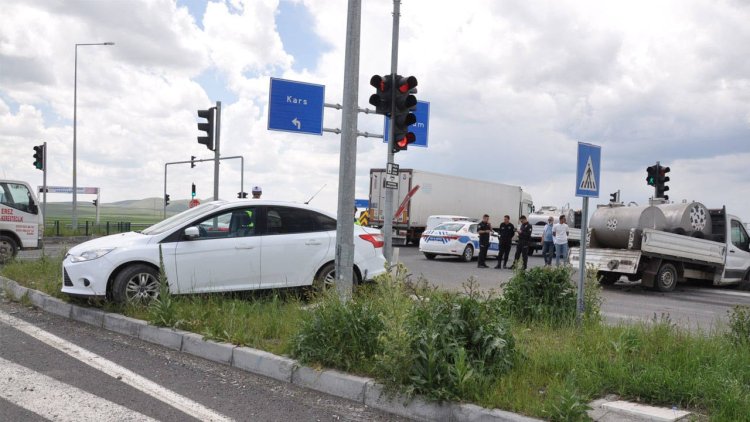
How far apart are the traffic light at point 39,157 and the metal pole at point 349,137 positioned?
1008 inches

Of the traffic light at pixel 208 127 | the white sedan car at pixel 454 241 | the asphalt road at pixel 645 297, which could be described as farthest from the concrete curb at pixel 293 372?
the white sedan car at pixel 454 241

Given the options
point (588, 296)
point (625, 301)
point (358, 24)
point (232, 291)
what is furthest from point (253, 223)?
point (625, 301)

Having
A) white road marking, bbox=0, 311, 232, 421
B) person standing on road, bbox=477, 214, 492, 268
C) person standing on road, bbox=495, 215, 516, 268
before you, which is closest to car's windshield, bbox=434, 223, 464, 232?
person standing on road, bbox=477, 214, 492, 268

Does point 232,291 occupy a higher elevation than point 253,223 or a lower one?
lower

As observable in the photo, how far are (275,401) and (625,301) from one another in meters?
10.5

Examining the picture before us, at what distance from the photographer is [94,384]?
18.5 ft

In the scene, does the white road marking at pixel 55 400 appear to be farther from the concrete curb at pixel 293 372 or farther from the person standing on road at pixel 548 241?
the person standing on road at pixel 548 241

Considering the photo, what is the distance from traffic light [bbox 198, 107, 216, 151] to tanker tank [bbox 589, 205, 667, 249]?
32.8ft

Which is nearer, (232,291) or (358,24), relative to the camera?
(358,24)

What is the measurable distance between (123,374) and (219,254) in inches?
130

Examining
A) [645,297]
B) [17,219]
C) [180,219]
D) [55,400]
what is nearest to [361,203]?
[17,219]

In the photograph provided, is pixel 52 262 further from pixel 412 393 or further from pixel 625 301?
pixel 625 301

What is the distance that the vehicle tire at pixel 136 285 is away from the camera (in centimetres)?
862

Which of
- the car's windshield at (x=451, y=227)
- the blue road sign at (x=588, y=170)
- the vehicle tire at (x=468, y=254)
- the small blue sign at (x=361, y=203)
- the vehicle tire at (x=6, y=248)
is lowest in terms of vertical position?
the vehicle tire at (x=468, y=254)
